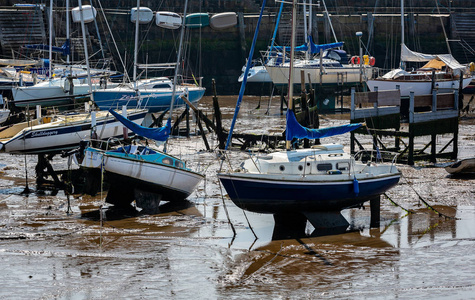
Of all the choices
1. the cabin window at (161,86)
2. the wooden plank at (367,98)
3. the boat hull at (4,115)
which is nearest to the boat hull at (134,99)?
the cabin window at (161,86)

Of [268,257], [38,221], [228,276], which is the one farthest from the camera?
[38,221]

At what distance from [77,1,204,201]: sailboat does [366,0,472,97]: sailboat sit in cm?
1667

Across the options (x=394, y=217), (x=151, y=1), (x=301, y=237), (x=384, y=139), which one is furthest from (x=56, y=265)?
(x=151, y=1)

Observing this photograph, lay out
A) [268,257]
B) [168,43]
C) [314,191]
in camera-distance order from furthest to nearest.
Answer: [168,43], [314,191], [268,257]

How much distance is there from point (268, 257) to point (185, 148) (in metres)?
13.4

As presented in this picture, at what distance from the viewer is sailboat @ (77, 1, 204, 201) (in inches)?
738

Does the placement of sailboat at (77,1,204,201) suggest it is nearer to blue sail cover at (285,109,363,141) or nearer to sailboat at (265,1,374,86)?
blue sail cover at (285,109,363,141)

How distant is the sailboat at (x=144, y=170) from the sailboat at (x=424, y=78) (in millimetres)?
16668

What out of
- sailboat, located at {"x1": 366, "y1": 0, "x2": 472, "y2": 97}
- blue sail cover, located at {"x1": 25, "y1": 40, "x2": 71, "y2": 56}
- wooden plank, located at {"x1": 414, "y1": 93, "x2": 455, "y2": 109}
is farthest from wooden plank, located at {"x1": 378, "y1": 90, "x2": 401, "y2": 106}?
blue sail cover, located at {"x1": 25, "y1": 40, "x2": 71, "y2": 56}

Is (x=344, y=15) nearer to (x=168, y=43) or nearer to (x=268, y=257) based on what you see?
(x=168, y=43)

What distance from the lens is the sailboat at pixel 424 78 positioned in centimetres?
3497

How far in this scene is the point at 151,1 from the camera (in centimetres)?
5247

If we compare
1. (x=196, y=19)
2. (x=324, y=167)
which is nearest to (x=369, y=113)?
(x=324, y=167)

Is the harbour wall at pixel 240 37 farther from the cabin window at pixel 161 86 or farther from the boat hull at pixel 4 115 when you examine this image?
the boat hull at pixel 4 115
